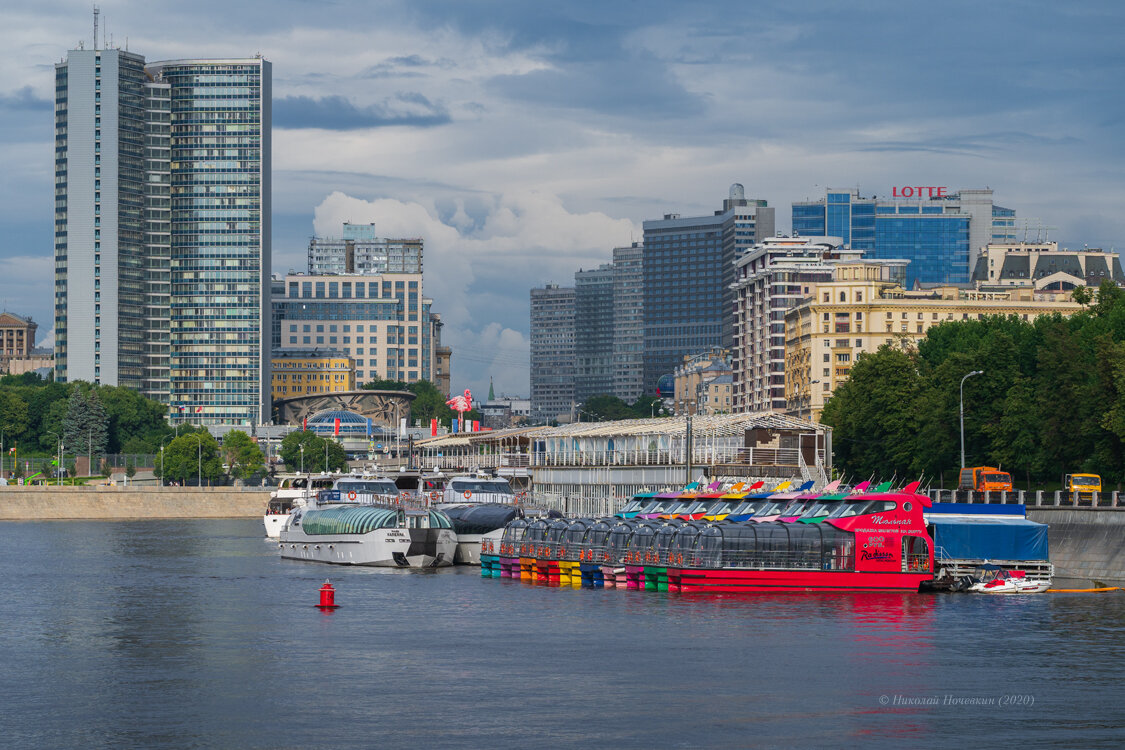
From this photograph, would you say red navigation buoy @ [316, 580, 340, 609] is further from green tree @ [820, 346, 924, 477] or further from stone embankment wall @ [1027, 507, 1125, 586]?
green tree @ [820, 346, 924, 477]

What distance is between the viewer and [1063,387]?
112m

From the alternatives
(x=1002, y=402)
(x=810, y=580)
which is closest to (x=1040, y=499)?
(x=810, y=580)

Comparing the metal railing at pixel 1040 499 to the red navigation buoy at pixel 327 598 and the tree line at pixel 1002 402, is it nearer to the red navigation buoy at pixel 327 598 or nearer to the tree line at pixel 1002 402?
the tree line at pixel 1002 402

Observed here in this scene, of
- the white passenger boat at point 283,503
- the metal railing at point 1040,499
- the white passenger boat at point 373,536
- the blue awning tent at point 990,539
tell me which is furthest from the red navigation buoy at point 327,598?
the white passenger boat at point 283,503

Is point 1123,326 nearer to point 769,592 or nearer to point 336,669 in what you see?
point 769,592

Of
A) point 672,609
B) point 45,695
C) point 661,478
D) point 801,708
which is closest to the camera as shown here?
point 801,708

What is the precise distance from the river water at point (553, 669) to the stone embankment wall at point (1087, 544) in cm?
1031

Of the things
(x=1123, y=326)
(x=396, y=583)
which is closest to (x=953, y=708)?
(x=396, y=583)

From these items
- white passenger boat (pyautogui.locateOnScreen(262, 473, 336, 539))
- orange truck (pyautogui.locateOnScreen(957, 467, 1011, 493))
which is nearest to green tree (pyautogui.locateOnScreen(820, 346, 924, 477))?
orange truck (pyautogui.locateOnScreen(957, 467, 1011, 493))

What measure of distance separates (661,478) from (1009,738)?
9657cm

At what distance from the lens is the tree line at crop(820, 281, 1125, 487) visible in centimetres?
10786

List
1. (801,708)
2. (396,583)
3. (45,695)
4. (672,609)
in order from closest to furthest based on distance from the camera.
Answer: (801,708)
(45,695)
(672,609)
(396,583)

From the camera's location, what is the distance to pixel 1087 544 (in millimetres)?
94438

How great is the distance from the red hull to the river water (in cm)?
122
